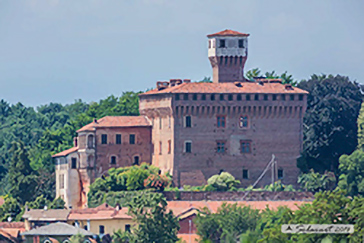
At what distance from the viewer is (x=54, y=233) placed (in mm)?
116375

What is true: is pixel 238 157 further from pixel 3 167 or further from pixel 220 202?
pixel 3 167

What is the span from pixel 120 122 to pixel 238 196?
10740 millimetres

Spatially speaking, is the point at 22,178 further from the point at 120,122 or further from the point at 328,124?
the point at 328,124

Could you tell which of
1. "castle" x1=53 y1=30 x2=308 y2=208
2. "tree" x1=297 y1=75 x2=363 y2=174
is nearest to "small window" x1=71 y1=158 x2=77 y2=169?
"castle" x1=53 y1=30 x2=308 y2=208

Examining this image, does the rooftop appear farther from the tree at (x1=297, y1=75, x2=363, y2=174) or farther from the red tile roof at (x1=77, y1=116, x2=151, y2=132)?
the tree at (x1=297, y1=75, x2=363, y2=174)

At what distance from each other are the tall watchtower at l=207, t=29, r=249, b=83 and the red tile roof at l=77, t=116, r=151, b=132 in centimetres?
590

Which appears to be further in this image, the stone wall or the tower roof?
the tower roof

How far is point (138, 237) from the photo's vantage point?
110 m

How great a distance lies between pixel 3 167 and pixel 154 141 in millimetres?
40774

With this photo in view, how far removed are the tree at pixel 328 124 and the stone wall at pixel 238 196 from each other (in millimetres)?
2880

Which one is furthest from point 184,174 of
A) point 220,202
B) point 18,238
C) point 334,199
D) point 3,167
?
point 3,167

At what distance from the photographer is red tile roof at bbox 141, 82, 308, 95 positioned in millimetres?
120500

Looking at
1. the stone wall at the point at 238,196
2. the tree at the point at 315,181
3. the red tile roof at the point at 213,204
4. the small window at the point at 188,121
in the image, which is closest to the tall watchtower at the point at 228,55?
the small window at the point at 188,121

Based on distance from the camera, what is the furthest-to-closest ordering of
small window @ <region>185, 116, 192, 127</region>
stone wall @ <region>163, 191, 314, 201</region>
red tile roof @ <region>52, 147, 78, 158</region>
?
red tile roof @ <region>52, 147, 78, 158</region> < small window @ <region>185, 116, 192, 127</region> < stone wall @ <region>163, 191, 314, 201</region>
